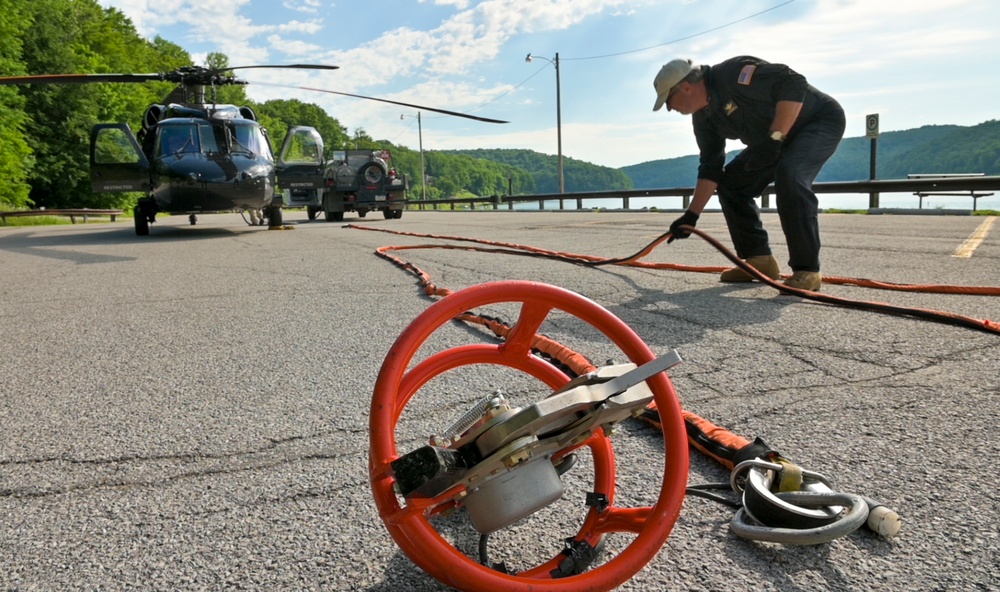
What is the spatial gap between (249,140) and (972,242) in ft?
37.7

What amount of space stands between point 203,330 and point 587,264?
354cm

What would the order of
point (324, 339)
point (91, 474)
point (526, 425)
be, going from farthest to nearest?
point (324, 339) < point (91, 474) < point (526, 425)

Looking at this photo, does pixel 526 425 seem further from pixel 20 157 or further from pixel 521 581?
pixel 20 157

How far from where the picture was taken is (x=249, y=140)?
41.8 feet

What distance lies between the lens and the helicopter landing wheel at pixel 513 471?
3.72 feet

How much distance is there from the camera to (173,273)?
663 cm

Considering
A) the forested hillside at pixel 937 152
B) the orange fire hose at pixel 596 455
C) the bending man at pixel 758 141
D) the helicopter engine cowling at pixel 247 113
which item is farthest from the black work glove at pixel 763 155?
the forested hillside at pixel 937 152

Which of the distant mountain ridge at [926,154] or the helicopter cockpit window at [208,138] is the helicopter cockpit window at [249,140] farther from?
the distant mountain ridge at [926,154]

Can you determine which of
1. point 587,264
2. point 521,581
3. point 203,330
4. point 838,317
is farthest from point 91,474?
point 587,264

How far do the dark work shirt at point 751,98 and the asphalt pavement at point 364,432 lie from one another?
1194mm

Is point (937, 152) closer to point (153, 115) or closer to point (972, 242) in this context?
point (972, 242)

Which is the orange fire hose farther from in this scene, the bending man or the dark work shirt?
the dark work shirt

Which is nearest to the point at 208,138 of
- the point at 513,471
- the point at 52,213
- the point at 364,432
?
the point at 364,432

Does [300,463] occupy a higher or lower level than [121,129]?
lower
